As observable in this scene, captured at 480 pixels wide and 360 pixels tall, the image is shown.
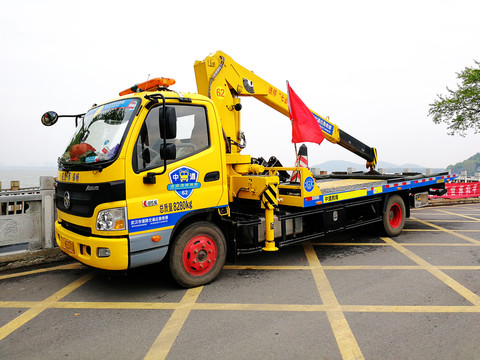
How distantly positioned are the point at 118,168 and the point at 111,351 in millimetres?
1761

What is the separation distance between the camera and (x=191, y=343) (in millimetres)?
2891

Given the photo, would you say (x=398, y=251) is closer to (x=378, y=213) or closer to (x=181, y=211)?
(x=378, y=213)

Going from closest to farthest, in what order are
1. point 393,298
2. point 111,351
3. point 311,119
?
point 111,351
point 393,298
point 311,119

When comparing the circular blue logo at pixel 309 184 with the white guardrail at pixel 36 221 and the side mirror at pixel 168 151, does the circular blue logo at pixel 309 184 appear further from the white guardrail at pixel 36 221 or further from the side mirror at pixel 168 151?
the white guardrail at pixel 36 221

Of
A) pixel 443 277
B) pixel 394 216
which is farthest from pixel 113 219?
pixel 394 216

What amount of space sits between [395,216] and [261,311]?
496 cm

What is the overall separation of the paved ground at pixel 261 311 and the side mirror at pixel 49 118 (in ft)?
7.30

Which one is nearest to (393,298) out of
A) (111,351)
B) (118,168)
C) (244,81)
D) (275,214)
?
(275,214)

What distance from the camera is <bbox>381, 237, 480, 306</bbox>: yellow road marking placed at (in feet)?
12.4

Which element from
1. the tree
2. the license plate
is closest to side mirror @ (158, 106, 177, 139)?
the license plate

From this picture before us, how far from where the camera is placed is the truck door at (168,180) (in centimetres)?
364

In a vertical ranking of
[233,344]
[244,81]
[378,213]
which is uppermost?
[244,81]

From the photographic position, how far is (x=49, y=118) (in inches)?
185

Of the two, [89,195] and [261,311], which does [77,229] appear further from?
[261,311]
